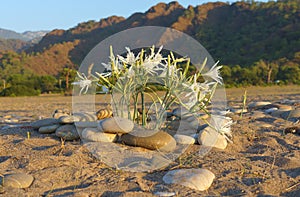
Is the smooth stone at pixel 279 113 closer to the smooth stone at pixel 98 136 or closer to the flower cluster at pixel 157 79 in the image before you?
the flower cluster at pixel 157 79

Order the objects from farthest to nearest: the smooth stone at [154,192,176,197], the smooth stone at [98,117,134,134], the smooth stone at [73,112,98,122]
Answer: the smooth stone at [73,112,98,122], the smooth stone at [98,117,134,134], the smooth stone at [154,192,176,197]

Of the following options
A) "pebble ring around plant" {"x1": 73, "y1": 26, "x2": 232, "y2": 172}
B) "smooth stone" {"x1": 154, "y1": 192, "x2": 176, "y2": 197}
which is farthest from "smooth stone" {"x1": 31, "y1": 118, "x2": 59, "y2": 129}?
"smooth stone" {"x1": 154, "y1": 192, "x2": 176, "y2": 197}

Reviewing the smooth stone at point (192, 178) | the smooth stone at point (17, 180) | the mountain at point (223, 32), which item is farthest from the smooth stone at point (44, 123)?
the mountain at point (223, 32)

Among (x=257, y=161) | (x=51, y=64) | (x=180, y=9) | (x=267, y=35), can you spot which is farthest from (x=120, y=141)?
(x=180, y=9)

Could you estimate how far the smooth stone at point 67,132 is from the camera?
3.50m

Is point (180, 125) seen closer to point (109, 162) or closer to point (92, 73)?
point (92, 73)

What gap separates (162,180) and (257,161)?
93 cm

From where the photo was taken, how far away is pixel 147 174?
8.41 feet

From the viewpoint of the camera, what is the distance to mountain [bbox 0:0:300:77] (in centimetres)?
4297

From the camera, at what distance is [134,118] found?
11.7 feet

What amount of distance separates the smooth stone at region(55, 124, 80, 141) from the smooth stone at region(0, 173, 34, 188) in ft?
3.62

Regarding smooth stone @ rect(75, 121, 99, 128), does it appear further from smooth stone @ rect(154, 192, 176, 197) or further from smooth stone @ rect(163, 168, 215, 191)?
smooth stone @ rect(154, 192, 176, 197)

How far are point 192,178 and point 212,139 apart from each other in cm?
107

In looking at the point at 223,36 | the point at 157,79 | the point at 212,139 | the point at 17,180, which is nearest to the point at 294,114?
the point at 212,139
